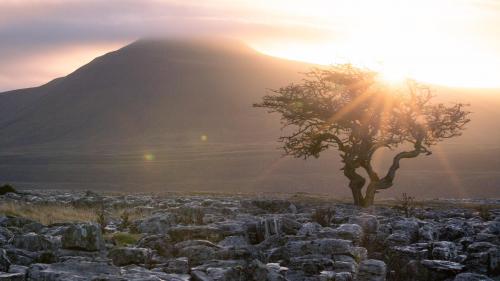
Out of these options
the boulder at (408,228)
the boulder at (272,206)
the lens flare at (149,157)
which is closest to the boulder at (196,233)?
the boulder at (408,228)

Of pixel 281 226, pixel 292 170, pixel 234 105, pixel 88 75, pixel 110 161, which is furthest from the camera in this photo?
pixel 88 75

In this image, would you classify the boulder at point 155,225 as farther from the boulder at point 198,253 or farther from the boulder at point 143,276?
the boulder at point 143,276

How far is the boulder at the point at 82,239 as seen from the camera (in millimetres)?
11359

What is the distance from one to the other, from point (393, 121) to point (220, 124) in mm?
121566

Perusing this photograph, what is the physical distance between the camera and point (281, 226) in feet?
47.3

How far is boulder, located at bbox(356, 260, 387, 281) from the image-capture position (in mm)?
9938

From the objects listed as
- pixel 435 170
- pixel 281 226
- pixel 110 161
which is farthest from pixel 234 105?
pixel 281 226

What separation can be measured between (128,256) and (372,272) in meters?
3.61

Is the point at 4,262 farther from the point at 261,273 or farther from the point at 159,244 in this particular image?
the point at 159,244

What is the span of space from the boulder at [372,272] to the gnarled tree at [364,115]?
803 inches

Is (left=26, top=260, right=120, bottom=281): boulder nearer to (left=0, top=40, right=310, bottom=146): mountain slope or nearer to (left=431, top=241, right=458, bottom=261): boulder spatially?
(left=431, top=241, right=458, bottom=261): boulder

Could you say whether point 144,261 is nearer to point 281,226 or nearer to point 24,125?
point 281,226

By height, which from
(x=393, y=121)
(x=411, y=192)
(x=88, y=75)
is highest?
(x=88, y=75)

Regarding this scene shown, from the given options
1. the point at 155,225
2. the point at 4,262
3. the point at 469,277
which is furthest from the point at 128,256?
the point at 155,225
